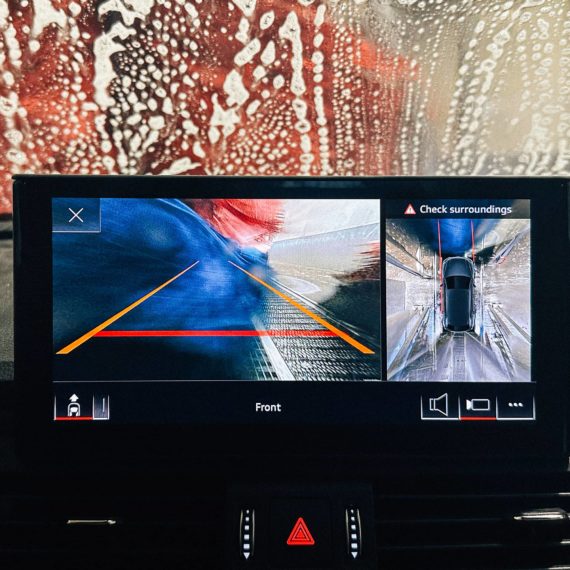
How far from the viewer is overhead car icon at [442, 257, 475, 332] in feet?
3.46

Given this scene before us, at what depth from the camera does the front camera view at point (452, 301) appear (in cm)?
107

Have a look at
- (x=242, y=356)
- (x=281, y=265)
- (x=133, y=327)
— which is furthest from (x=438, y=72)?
(x=133, y=327)

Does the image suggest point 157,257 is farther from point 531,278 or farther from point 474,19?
point 474,19

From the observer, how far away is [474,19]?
130 centimetres

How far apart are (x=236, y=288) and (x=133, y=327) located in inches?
10.0
